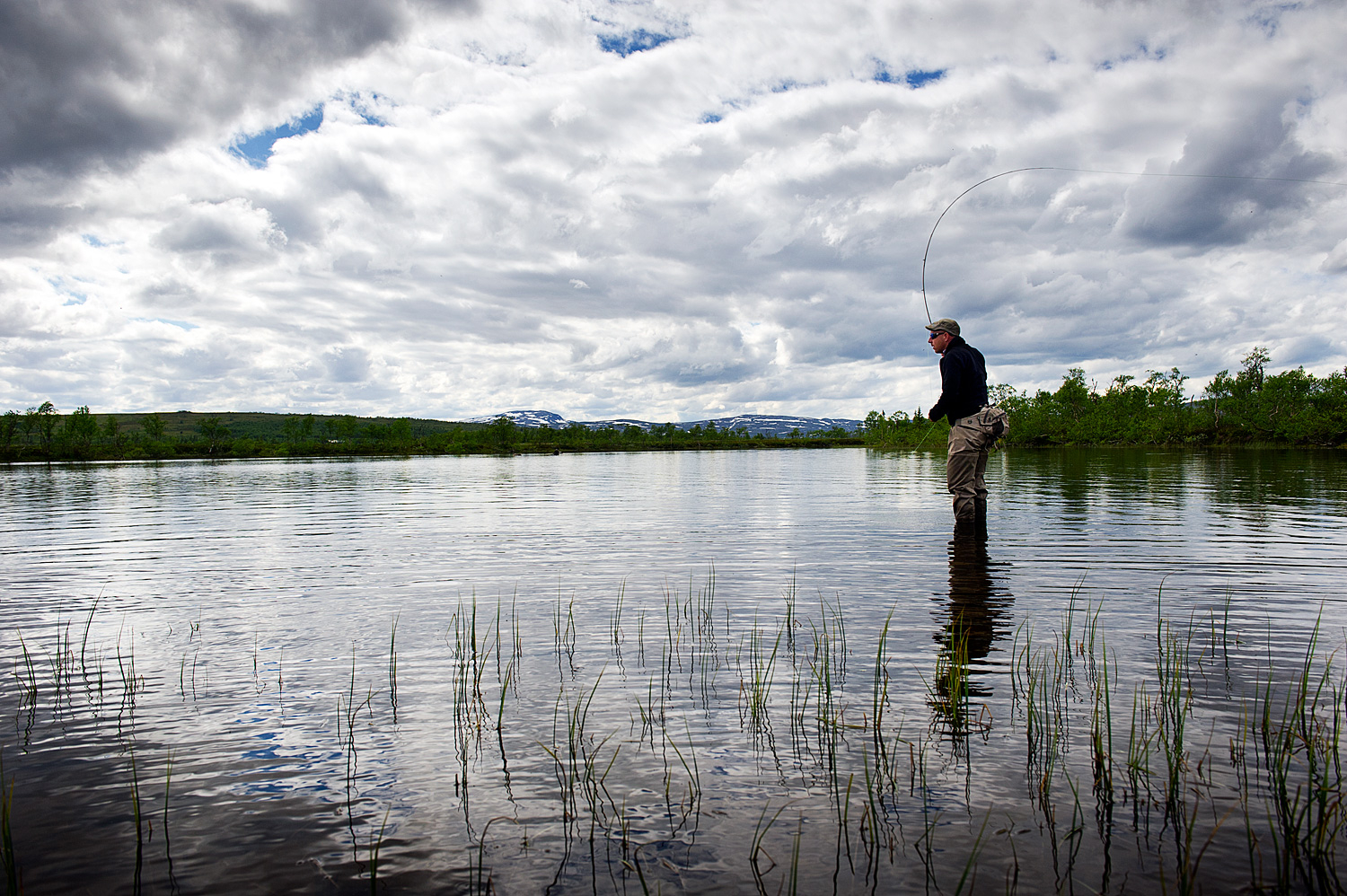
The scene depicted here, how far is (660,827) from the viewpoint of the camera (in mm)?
4301

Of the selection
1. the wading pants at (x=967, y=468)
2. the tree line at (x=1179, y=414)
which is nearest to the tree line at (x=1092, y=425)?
the tree line at (x=1179, y=414)

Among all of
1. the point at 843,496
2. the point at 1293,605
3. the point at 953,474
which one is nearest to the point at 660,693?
the point at 1293,605

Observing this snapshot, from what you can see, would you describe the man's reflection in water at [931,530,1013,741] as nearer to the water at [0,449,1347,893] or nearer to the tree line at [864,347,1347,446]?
the water at [0,449,1347,893]

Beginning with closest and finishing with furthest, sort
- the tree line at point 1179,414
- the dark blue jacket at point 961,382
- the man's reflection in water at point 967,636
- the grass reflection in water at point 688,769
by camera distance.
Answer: the grass reflection in water at point 688,769, the man's reflection in water at point 967,636, the dark blue jacket at point 961,382, the tree line at point 1179,414

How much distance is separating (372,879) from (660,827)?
1569mm

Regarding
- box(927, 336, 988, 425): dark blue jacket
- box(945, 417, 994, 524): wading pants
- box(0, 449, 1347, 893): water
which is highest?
box(927, 336, 988, 425): dark blue jacket

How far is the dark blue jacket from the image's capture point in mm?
13680

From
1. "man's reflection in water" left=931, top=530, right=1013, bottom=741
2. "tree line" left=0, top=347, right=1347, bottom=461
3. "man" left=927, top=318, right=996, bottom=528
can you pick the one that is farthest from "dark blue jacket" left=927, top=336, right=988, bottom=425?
"tree line" left=0, top=347, right=1347, bottom=461

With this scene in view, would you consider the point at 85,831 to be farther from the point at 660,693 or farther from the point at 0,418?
the point at 0,418

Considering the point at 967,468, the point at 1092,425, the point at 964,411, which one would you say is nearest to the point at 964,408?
the point at 964,411

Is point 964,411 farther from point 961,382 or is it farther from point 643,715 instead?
point 643,715

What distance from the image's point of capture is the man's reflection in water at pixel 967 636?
5848 millimetres

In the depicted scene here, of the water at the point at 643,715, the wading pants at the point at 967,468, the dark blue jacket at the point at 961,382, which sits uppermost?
the dark blue jacket at the point at 961,382

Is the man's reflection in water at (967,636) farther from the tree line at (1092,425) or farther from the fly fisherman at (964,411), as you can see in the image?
the tree line at (1092,425)
